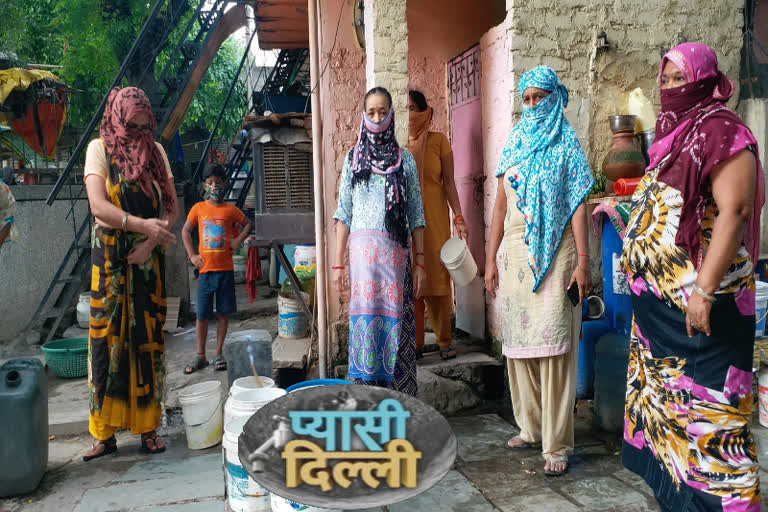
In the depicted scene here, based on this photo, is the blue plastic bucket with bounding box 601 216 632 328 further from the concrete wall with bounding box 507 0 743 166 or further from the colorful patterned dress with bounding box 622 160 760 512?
the colorful patterned dress with bounding box 622 160 760 512

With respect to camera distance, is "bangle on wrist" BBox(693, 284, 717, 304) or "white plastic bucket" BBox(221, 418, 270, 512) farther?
"white plastic bucket" BBox(221, 418, 270, 512)

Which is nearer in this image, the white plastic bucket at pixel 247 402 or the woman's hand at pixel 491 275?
the white plastic bucket at pixel 247 402

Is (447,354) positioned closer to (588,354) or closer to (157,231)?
(588,354)

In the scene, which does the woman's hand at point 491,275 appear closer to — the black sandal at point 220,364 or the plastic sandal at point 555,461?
the plastic sandal at point 555,461

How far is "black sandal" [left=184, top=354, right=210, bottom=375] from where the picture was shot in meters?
5.29

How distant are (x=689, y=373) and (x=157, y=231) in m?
2.65

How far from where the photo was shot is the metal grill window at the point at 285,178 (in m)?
5.67

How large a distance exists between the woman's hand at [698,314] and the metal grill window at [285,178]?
13.7 ft

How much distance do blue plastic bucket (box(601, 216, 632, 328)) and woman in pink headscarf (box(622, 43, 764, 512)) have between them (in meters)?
1.63

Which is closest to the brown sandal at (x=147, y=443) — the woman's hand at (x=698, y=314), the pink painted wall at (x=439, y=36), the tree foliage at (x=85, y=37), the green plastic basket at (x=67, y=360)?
the green plastic basket at (x=67, y=360)

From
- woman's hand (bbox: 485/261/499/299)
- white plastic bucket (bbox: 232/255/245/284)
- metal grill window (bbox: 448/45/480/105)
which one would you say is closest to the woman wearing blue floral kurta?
woman's hand (bbox: 485/261/499/299)

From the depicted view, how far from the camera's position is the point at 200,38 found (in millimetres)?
10273

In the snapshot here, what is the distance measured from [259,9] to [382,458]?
6.93 meters

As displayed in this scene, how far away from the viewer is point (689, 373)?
2.12 m
